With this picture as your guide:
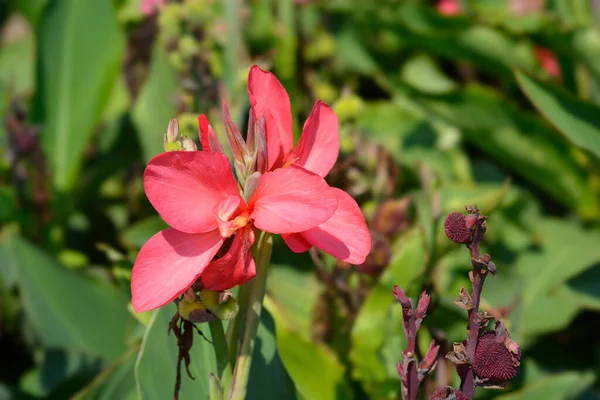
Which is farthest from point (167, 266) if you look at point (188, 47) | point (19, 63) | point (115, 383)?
point (19, 63)

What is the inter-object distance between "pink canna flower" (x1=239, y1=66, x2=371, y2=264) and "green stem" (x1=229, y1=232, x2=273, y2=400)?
1.2 inches

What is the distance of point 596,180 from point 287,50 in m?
0.88

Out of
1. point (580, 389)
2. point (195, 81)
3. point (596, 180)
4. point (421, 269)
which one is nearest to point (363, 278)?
point (421, 269)

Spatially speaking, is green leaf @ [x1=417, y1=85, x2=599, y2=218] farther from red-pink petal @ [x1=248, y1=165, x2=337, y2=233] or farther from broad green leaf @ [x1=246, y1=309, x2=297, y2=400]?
red-pink petal @ [x1=248, y1=165, x2=337, y2=233]

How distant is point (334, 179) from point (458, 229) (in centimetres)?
66

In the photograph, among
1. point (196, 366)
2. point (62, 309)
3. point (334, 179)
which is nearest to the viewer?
point (196, 366)

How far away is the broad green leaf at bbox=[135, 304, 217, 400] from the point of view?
2.57 feet

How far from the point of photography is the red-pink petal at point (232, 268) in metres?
0.60

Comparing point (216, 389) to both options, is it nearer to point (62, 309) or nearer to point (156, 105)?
point (62, 309)

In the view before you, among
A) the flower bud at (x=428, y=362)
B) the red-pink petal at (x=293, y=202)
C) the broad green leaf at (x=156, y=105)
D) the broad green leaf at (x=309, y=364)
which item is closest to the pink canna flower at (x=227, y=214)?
the red-pink petal at (x=293, y=202)

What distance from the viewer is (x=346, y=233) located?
0.65 meters

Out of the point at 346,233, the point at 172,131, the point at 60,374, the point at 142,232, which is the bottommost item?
the point at 60,374

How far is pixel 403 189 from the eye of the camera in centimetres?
173

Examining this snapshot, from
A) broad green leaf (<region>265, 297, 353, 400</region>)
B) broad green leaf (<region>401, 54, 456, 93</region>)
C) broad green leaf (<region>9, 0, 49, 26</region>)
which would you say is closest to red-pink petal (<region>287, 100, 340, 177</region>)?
broad green leaf (<region>265, 297, 353, 400</region>)
